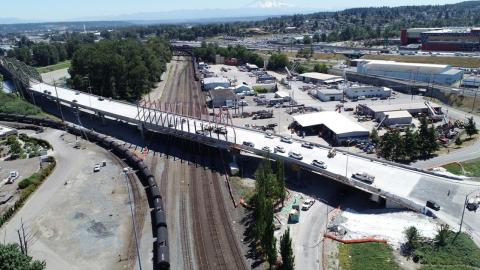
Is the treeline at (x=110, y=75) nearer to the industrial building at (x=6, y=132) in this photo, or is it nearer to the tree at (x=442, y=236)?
the industrial building at (x=6, y=132)

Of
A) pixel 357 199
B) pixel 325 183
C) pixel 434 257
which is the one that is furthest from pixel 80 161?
pixel 434 257

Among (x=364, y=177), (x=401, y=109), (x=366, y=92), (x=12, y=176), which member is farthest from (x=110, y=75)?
(x=364, y=177)

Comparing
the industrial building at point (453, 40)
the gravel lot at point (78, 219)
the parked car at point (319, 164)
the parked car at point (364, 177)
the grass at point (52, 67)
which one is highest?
the industrial building at point (453, 40)

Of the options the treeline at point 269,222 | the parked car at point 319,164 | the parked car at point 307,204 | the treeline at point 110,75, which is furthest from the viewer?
the treeline at point 110,75

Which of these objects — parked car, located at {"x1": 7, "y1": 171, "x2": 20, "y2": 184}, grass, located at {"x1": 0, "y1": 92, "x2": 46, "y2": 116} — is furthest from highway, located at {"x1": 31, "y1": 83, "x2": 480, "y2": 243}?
grass, located at {"x1": 0, "y1": 92, "x2": 46, "y2": 116}

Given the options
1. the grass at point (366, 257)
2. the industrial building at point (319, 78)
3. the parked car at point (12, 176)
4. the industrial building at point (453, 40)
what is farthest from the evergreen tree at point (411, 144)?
the industrial building at point (453, 40)

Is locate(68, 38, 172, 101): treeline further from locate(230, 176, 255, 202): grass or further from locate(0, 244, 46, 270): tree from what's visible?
locate(0, 244, 46, 270): tree
